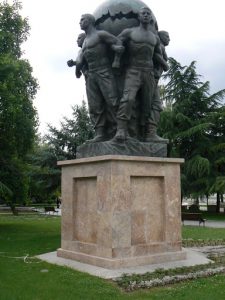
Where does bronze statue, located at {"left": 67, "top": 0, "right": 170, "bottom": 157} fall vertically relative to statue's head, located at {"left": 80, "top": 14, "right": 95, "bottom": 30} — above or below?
below

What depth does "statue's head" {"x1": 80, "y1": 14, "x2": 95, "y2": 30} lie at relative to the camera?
9.43 meters

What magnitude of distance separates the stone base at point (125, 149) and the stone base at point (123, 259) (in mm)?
2081

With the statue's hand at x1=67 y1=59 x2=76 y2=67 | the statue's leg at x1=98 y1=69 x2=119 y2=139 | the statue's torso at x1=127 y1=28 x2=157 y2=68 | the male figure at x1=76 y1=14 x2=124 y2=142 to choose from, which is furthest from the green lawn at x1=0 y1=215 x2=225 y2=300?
the statue's hand at x1=67 y1=59 x2=76 y2=67

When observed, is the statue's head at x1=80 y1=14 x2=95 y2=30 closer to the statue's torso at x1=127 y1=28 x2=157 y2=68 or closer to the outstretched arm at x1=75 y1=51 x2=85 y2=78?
the outstretched arm at x1=75 y1=51 x2=85 y2=78

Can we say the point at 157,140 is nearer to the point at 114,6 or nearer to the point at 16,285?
the point at 114,6

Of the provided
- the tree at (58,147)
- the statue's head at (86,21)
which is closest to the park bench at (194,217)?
the tree at (58,147)

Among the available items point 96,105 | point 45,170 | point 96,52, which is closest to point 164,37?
point 96,52

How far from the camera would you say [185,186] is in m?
31.0

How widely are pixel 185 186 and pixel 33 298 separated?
25483mm

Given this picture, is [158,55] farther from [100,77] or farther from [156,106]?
[100,77]

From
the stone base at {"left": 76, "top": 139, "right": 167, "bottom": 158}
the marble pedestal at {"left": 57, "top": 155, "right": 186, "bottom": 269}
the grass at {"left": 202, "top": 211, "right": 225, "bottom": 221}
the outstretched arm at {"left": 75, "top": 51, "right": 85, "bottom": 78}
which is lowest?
the grass at {"left": 202, "top": 211, "right": 225, "bottom": 221}

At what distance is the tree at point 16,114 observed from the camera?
19200mm

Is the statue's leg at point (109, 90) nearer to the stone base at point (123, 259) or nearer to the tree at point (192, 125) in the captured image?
the stone base at point (123, 259)

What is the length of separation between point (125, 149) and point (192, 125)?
23.6 m
